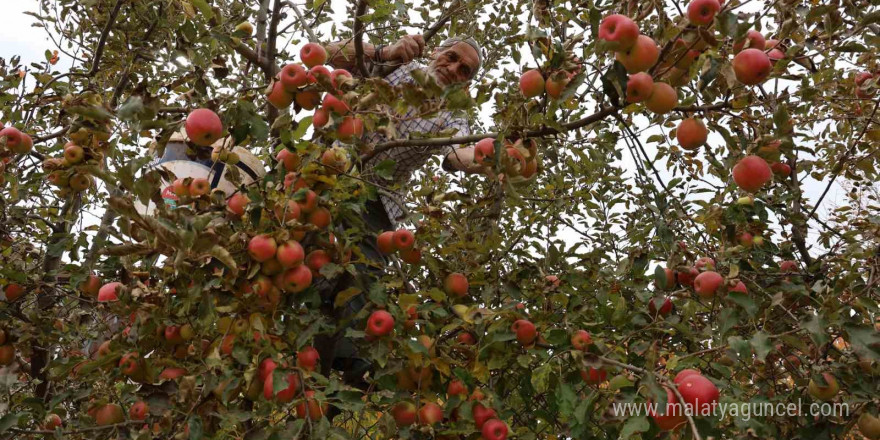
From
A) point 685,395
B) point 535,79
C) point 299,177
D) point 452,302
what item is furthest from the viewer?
point 452,302

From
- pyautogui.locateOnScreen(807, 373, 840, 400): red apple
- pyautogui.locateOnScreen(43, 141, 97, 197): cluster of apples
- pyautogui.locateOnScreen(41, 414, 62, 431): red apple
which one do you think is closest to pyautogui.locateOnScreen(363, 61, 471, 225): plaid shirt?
pyautogui.locateOnScreen(43, 141, 97, 197): cluster of apples

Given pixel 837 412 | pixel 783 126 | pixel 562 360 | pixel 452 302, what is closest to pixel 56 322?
pixel 452 302

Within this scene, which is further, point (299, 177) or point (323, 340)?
point (323, 340)

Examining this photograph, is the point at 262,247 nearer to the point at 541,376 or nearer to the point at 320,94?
the point at 320,94

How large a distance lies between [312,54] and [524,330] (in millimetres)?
1127

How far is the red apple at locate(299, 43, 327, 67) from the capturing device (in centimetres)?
212

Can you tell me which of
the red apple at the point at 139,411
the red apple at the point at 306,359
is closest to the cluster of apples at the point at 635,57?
the red apple at the point at 306,359

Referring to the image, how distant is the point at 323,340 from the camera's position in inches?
97.1

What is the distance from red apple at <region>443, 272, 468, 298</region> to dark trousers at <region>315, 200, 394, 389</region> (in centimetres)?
24

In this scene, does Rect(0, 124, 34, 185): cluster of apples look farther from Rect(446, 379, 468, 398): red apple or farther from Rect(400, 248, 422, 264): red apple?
Rect(446, 379, 468, 398): red apple

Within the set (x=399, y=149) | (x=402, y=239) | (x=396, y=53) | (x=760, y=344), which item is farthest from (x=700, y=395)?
(x=396, y=53)

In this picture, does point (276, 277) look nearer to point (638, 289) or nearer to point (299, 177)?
point (299, 177)

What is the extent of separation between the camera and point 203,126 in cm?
182

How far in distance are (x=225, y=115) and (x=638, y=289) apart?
1545mm
